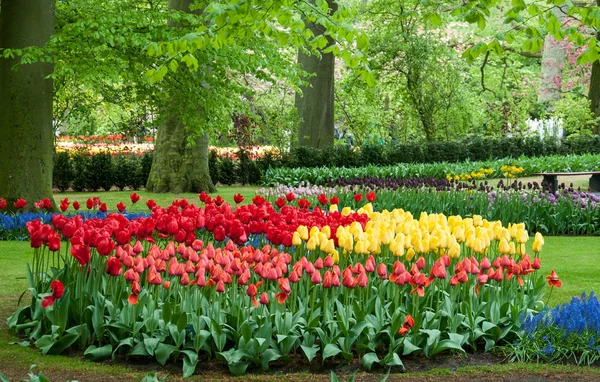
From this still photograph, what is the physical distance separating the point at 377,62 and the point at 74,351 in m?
22.7

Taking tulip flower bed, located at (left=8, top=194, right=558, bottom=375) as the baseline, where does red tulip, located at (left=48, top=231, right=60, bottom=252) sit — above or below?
above

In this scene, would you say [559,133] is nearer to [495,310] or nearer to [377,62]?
[377,62]

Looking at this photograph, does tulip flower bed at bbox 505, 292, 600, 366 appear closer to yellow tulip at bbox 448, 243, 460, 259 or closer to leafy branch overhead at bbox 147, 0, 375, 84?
yellow tulip at bbox 448, 243, 460, 259

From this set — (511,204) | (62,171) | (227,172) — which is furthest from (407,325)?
(227,172)

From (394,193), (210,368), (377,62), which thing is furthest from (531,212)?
(377,62)

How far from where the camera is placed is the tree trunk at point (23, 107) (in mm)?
11727

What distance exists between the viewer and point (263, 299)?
16.3 ft

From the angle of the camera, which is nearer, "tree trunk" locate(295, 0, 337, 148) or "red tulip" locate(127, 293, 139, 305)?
"red tulip" locate(127, 293, 139, 305)

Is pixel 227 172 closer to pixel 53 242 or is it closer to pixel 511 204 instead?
pixel 511 204

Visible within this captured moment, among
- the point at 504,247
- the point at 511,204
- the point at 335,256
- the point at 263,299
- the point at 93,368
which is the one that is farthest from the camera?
the point at 511,204

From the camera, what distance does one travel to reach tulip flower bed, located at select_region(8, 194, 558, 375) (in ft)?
16.9

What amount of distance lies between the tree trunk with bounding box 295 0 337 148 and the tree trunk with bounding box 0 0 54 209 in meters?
12.0

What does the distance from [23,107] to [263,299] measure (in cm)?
800

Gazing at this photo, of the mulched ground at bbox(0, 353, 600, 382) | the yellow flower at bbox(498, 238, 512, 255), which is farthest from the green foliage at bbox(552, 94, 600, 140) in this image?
the mulched ground at bbox(0, 353, 600, 382)
